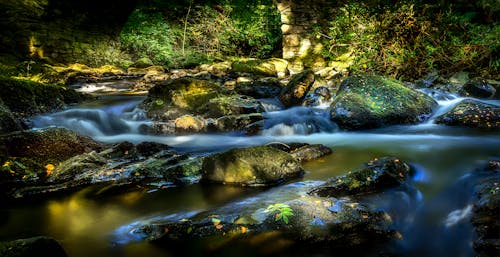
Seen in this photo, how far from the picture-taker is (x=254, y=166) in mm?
3891

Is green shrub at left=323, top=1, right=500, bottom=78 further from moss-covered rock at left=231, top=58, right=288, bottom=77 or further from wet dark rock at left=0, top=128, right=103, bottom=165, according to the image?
wet dark rock at left=0, top=128, right=103, bottom=165

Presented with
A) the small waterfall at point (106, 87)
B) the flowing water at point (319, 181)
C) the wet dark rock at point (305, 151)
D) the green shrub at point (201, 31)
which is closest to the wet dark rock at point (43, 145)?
the flowing water at point (319, 181)

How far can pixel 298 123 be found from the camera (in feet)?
23.2

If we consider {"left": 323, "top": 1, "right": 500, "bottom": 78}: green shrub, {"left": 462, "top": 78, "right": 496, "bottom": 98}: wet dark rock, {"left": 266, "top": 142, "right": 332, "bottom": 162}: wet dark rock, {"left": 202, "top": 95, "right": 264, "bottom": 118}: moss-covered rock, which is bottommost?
{"left": 266, "top": 142, "right": 332, "bottom": 162}: wet dark rock

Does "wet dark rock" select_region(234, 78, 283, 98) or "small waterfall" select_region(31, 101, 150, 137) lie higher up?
"wet dark rock" select_region(234, 78, 283, 98)

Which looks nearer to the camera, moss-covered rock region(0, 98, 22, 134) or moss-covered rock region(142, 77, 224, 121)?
moss-covered rock region(0, 98, 22, 134)

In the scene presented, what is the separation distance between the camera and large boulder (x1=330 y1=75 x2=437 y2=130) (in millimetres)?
6603

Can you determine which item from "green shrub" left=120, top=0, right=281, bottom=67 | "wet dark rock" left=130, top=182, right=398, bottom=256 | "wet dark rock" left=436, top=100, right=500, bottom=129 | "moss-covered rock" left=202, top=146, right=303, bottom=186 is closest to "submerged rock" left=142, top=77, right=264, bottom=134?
"moss-covered rock" left=202, top=146, right=303, bottom=186

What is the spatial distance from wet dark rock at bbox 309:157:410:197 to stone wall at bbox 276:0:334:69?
10668 millimetres

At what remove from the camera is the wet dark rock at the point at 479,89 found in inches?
312

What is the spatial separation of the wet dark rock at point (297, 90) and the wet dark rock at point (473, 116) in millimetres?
2939

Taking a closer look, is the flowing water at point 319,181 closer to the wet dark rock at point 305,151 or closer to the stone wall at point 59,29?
the wet dark rock at point 305,151

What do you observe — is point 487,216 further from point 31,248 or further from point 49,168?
point 49,168

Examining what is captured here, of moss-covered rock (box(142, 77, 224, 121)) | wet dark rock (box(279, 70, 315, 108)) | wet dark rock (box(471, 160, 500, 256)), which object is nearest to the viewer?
wet dark rock (box(471, 160, 500, 256))
